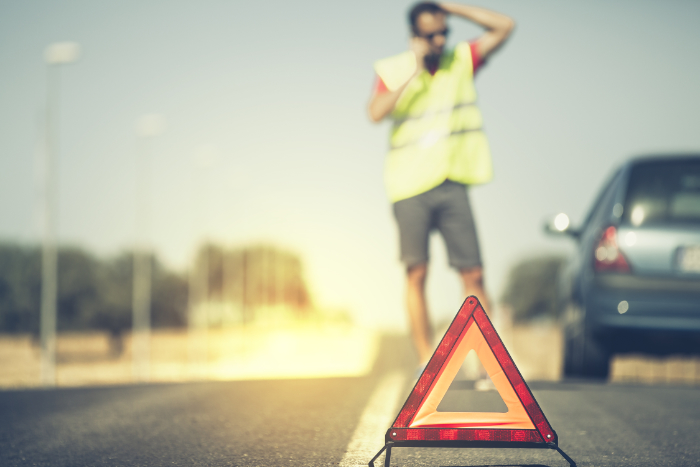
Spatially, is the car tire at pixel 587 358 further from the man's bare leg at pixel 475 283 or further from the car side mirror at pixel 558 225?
the man's bare leg at pixel 475 283

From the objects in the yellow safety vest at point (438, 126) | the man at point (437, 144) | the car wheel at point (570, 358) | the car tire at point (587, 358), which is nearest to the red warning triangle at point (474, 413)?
the man at point (437, 144)

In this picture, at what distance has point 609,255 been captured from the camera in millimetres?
6660

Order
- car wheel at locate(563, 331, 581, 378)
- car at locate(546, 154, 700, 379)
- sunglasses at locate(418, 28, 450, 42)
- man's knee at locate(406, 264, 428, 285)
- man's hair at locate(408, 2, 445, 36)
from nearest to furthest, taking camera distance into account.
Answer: man's hair at locate(408, 2, 445, 36)
sunglasses at locate(418, 28, 450, 42)
man's knee at locate(406, 264, 428, 285)
car at locate(546, 154, 700, 379)
car wheel at locate(563, 331, 581, 378)

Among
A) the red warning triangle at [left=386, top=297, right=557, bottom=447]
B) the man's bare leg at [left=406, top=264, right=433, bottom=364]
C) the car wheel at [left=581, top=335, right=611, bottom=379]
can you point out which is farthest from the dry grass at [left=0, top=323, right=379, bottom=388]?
the red warning triangle at [left=386, top=297, right=557, bottom=447]

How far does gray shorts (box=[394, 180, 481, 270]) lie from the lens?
5641 millimetres

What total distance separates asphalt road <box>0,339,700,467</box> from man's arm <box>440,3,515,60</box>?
2195mm

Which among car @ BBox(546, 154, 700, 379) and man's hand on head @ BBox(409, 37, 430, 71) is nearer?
man's hand on head @ BBox(409, 37, 430, 71)

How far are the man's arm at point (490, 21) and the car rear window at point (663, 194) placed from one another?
1.82m

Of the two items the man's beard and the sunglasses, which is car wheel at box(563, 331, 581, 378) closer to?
the man's beard

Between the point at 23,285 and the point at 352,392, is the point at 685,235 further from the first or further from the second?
the point at 23,285

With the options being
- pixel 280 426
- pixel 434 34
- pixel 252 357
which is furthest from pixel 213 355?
pixel 280 426

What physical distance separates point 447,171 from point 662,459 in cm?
235

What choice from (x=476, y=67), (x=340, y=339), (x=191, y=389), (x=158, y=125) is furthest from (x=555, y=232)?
(x=340, y=339)

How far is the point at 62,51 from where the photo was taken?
2930 cm
